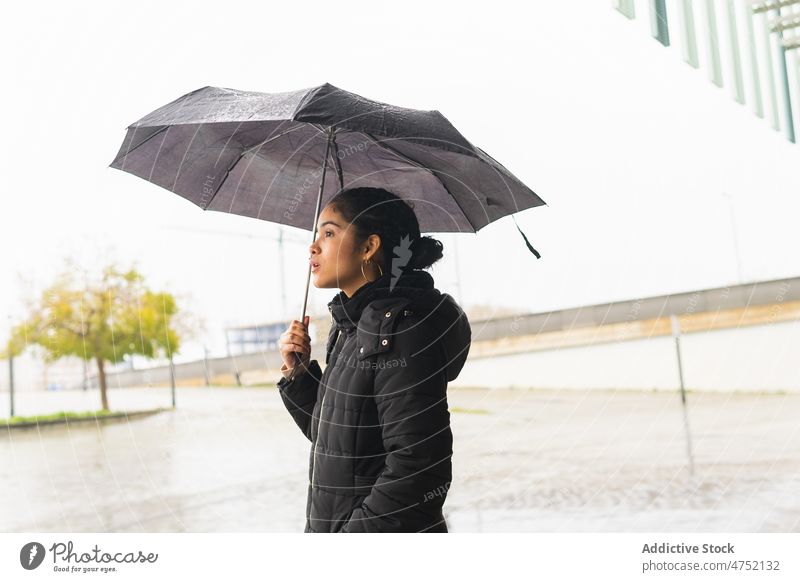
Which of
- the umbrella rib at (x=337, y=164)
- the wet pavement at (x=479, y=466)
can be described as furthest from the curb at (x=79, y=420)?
the umbrella rib at (x=337, y=164)

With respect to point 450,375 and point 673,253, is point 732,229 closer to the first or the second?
point 673,253

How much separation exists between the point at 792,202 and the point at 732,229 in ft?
0.57

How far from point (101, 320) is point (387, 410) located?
4257 millimetres

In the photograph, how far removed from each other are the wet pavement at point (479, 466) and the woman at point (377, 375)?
3.00 metres

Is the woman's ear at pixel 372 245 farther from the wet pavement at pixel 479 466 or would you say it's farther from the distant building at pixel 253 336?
the wet pavement at pixel 479 466

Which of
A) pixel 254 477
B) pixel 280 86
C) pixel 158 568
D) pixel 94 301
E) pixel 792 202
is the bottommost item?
pixel 254 477

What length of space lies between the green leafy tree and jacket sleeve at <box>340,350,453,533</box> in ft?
8.83

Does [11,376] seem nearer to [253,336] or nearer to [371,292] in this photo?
[253,336]

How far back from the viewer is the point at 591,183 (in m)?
2.00

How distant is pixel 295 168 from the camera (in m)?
1.41

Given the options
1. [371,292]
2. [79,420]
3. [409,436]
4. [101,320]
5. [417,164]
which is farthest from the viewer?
[79,420]

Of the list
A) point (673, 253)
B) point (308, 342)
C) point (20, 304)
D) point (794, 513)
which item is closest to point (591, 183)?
point (673, 253)

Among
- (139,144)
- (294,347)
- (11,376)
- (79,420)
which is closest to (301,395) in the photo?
(294,347)

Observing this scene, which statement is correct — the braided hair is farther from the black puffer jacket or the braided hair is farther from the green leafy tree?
the green leafy tree
